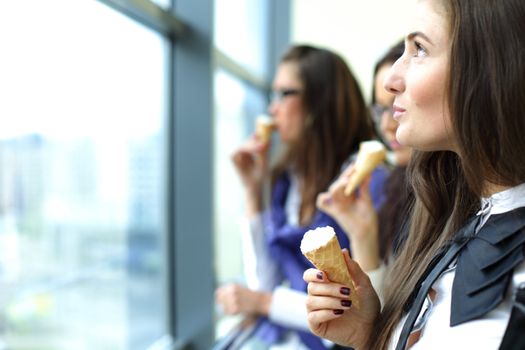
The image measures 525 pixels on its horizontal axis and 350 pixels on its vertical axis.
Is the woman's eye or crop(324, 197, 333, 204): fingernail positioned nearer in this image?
the woman's eye

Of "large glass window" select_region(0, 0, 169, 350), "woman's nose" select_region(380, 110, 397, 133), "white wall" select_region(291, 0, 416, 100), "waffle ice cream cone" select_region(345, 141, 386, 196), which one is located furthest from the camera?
"white wall" select_region(291, 0, 416, 100)

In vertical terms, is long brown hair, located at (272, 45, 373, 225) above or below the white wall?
below

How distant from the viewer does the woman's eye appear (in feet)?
2.39

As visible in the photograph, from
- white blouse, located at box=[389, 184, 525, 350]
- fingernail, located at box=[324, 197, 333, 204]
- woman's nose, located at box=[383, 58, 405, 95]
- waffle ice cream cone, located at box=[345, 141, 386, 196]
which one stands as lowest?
white blouse, located at box=[389, 184, 525, 350]

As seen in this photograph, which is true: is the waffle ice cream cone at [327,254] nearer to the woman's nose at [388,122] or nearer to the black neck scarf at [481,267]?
the black neck scarf at [481,267]

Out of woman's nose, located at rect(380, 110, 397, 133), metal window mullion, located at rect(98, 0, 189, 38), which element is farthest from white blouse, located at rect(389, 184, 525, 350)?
metal window mullion, located at rect(98, 0, 189, 38)

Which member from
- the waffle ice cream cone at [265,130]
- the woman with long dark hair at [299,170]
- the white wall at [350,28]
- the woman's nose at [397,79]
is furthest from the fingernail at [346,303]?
the white wall at [350,28]

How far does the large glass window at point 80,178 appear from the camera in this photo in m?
1.16

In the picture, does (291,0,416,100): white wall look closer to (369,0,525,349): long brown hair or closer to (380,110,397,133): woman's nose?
(380,110,397,133): woman's nose

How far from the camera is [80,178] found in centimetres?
143

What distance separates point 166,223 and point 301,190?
47 cm

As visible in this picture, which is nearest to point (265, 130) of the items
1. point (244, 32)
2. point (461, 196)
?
point (244, 32)

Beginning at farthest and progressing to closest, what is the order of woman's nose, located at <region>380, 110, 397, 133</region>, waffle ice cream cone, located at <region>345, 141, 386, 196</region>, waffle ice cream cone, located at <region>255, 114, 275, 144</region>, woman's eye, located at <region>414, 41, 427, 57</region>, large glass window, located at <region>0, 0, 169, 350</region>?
waffle ice cream cone, located at <region>255, 114, 275, 144</region> < woman's nose, located at <region>380, 110, 397, 133</region> < waffle ice cream cone, located at <region>345, 141, 386, 196</region> < large glass window, located at <region>0, 0, 169, 350</region> < woman's eye, located at <region>414, 41, 427, 57</region>

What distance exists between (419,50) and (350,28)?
285 centimetres
